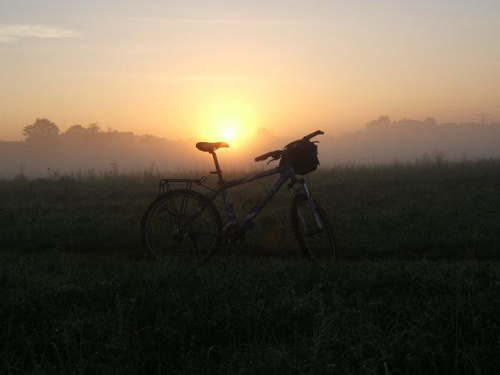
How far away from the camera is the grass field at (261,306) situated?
3.85 metres

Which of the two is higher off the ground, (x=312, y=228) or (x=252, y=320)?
(x=312, y=228)

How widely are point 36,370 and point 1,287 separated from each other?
2.05 meters

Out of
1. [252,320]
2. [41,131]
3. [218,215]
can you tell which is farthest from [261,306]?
[41,131]

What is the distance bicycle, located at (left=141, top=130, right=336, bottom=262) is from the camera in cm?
670

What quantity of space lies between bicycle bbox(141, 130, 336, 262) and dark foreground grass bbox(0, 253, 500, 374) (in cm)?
94

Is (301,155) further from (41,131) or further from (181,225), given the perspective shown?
(41,131)

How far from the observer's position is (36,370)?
369cm

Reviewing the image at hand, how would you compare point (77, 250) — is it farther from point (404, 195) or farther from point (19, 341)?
point (404, 195)

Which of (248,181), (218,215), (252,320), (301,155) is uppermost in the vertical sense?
(301,155)

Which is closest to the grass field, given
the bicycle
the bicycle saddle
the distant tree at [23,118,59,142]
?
the bicycle

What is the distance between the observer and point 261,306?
15.5 ft

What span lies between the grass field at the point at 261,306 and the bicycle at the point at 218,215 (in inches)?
16.8

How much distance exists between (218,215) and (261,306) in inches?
94.8

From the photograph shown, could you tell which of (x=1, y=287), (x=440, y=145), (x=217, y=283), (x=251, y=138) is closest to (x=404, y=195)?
(x=217, y=283)
